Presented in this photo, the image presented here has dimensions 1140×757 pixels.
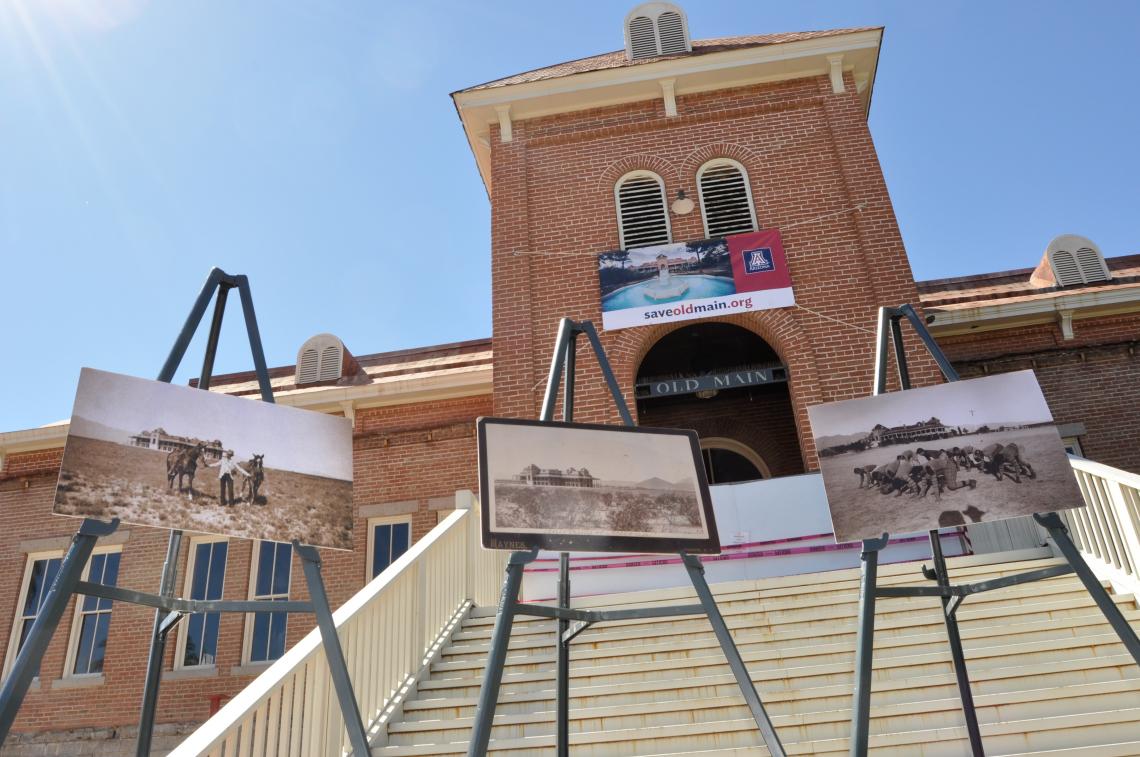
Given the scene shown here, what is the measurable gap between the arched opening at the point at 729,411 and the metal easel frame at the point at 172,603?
9048 mm

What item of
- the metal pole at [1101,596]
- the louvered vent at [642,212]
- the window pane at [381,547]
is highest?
the louvered vent at [642,212]

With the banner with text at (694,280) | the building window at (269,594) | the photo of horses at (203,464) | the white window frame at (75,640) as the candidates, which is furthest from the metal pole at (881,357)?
the white window frame at (75,640)

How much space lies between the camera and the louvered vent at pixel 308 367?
15641 millimetres

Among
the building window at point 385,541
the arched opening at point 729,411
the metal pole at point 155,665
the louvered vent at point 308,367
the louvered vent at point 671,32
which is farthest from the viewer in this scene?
the louvered vent at point 308,367

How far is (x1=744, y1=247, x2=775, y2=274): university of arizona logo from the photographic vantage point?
11.4 metres

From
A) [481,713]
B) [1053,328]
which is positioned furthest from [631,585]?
[1053,328]

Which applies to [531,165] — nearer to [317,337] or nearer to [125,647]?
[317,337]

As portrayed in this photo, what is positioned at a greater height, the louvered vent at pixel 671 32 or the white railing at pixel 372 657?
the louvered vent at pixel 671 32

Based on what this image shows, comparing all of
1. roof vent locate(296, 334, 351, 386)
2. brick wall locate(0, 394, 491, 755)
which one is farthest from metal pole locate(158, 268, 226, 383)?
roof vent locate(296, 334, 351, 386)

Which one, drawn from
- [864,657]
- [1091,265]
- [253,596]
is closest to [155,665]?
[864,657]

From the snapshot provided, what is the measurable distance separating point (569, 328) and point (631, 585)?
4890 millimetres

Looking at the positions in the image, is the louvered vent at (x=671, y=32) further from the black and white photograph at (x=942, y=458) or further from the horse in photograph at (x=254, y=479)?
the horse in photograph at (x=254, y=479)

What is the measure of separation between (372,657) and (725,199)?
8.87 m

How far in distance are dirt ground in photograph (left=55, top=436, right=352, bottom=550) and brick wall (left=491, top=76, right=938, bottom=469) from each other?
6.44 metres
